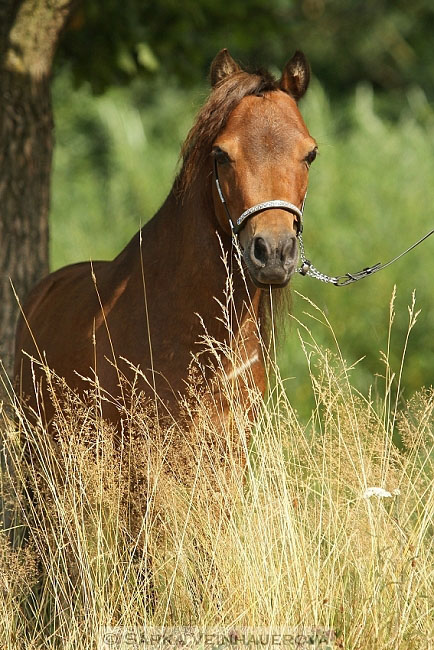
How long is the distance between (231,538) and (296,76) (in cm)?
204

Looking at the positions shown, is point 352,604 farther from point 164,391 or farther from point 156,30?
→ point 156,30

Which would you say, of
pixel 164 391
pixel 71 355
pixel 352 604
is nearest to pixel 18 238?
pixel 71 355

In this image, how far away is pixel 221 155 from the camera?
159 inches

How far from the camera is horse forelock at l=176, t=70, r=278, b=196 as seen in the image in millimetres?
4129

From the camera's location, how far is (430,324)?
10602 mm

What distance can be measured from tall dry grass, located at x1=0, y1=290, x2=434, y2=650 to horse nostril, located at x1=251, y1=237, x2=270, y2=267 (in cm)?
42

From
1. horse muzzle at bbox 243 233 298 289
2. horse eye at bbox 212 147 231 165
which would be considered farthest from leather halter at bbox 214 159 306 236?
horse eye at bbox 212 147 231 165

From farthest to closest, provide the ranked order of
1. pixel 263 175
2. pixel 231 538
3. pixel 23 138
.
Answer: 1. pixel 23 138
2. pixel 263 175
3. pixel 231 538

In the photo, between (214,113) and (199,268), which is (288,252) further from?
(214,113)

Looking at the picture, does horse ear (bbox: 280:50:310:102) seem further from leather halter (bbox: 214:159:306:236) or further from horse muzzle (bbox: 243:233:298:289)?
horse muzzle (bbox: 243:233:298:289)

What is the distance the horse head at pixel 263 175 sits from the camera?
12.2ft

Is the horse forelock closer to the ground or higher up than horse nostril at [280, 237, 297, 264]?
higher up

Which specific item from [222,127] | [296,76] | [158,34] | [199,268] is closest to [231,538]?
[199,268]

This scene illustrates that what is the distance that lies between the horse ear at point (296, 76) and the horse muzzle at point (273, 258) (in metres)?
0.97
